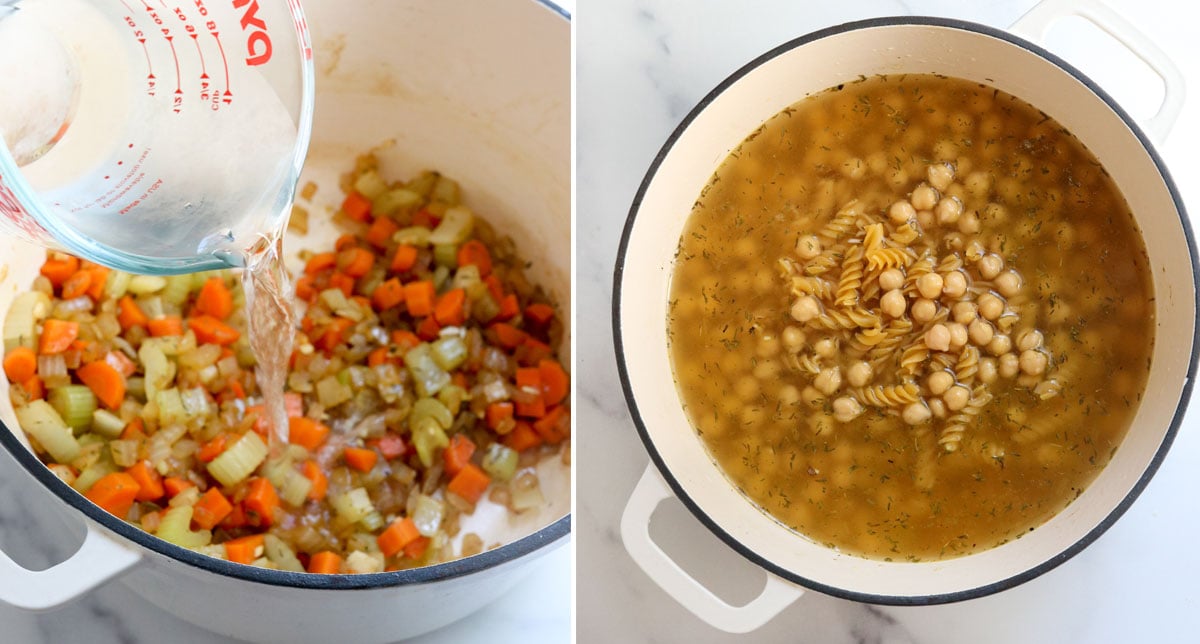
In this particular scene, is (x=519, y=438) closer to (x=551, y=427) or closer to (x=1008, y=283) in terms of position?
(x=551, y=427)

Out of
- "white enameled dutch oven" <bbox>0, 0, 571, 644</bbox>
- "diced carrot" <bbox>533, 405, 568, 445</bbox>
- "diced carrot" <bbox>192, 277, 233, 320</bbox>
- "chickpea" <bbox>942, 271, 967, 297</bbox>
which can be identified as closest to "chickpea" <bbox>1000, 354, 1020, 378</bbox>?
"chickpea" <bbox>942, 271, 967, 297</bbox>

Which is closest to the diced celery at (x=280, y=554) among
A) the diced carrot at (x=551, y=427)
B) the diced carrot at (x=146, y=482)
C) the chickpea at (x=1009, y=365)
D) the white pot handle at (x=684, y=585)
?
the diced carrot at (x=146, y=482)

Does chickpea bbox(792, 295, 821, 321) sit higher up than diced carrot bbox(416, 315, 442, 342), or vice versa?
chickpea bbox(792, 295, 821, 321)

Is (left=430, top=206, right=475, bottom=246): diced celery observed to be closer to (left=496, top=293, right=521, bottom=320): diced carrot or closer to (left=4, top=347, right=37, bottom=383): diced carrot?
(left=496, top=293, right=521, bottom=320): diced carrot

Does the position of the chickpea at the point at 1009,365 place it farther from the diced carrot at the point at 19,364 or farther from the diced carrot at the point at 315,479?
the diced carrot at the point at 19,364

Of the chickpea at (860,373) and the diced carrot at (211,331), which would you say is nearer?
the chickpea at (860,373)

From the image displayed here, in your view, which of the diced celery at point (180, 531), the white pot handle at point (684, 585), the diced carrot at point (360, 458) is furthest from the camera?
the diced carrot at point (360, 458)

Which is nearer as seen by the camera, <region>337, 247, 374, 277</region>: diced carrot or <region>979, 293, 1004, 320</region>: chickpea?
<region>979, 293, 1004, 320</region>: chickpea

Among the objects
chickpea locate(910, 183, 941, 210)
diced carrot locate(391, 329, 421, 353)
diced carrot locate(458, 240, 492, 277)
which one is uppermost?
chickpea locate(910, 183, 941, 210)

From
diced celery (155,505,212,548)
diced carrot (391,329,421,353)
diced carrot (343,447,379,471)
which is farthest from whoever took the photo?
diced carrot (391,329,421,353)
